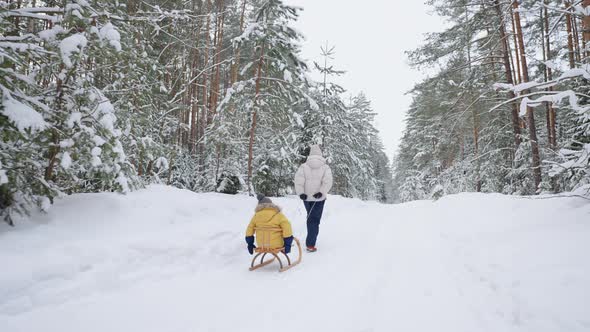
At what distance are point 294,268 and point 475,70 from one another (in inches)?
457

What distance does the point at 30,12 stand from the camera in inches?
182

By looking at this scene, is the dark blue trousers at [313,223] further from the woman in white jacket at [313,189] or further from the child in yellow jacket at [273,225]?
the child in yellow jacket at [273,225]

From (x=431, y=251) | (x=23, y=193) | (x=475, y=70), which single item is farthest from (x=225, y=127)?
(x=475, y=70)

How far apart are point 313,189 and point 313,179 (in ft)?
0.69

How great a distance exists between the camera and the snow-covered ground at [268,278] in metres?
2.88


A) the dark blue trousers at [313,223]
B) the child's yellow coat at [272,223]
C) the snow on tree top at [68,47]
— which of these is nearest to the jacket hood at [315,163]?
the dark blue trousers at [313,223]

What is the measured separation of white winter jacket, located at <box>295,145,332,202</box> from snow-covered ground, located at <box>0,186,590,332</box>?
1.26 meters

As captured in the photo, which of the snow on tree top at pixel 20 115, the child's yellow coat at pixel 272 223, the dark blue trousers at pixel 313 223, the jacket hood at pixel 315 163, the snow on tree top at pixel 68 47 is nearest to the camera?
the snow on tree top at pixel 20 115

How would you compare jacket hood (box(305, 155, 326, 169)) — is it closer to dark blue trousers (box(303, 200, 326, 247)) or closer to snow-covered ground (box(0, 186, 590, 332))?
dark blue trousers (box(303, 200, 326, 247))

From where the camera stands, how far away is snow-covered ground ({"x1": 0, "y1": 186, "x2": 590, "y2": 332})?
2.88 metres

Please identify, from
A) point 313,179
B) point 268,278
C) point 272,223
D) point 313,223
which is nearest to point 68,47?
point 272,223

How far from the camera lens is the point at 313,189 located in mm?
5949

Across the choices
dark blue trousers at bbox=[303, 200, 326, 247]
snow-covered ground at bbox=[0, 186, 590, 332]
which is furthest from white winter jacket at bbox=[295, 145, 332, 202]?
snow-covered ground at bbox=[0, 186, 590, 332]

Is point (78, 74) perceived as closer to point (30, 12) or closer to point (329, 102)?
point (30, 12)
